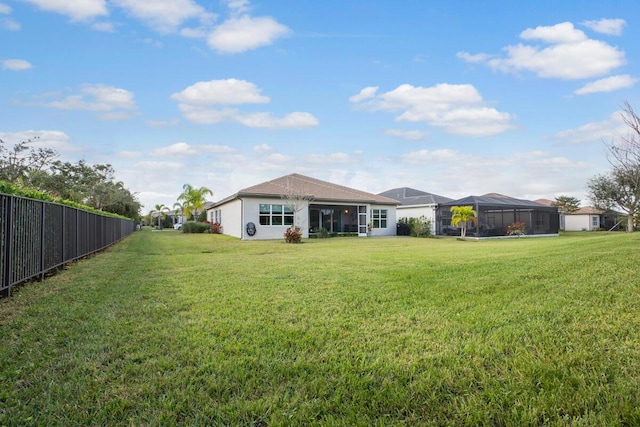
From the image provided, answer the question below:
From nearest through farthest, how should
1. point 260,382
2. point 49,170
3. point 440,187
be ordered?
point 260,382, point 49,170, point 440,187

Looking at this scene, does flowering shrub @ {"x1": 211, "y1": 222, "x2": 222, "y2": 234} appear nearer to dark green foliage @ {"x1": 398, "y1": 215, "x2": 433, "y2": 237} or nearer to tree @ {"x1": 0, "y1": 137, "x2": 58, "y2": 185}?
tree @ {"x1": 0, "y1": 137, "x2": 58, "y2": 185}

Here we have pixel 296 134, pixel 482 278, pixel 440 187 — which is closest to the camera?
pixel 482 278

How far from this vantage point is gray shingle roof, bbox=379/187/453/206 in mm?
28047

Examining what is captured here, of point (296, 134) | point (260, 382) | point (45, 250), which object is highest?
point (296, 134)

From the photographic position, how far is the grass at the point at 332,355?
2164mm

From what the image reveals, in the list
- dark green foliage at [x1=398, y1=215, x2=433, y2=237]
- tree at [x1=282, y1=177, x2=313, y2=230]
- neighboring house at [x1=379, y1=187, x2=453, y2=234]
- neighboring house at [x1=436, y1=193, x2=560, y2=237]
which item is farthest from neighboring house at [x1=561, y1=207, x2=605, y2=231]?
tree at [x1=282, y1=177, x2=313, y2=230]

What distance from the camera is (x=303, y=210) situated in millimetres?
23094

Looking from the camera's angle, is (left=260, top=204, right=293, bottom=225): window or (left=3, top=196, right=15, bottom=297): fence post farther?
(left=260, top=204, right=293, bottom=225): window

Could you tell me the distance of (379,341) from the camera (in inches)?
128

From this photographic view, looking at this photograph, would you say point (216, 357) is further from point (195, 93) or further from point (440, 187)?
point (440, 187)

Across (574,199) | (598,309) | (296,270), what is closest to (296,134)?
(296,270)

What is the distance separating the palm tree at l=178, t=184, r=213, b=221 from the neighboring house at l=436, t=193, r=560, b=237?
26652 millimetres

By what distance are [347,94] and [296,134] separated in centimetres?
449

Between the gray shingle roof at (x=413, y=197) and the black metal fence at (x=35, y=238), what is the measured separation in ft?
75.4
